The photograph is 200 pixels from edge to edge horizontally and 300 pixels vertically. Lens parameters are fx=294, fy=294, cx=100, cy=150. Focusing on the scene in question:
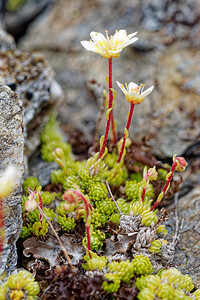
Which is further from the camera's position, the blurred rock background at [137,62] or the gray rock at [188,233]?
the blurred rock background at [137,62]

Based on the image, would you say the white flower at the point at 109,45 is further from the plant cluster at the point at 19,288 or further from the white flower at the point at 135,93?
the plant cluster at the point at 19,288

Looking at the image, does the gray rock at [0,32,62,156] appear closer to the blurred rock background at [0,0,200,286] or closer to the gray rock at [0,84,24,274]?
the blurred rock background at [0,0,200,286]

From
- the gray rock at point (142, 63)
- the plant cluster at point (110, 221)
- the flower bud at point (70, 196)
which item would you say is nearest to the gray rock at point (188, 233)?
the plant cluster at point (110, 221)

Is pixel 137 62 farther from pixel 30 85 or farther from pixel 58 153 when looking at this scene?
pixel 58 153

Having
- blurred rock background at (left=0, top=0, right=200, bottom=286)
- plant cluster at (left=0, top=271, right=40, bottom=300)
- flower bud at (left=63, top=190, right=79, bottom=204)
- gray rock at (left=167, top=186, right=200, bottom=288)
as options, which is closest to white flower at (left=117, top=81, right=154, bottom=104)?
flower bud at (left=63, top=190, right=79, bottom=204)

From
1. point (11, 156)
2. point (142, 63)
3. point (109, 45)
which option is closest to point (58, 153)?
point (11, 156)

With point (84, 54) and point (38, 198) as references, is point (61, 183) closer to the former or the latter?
point (38, 198)
